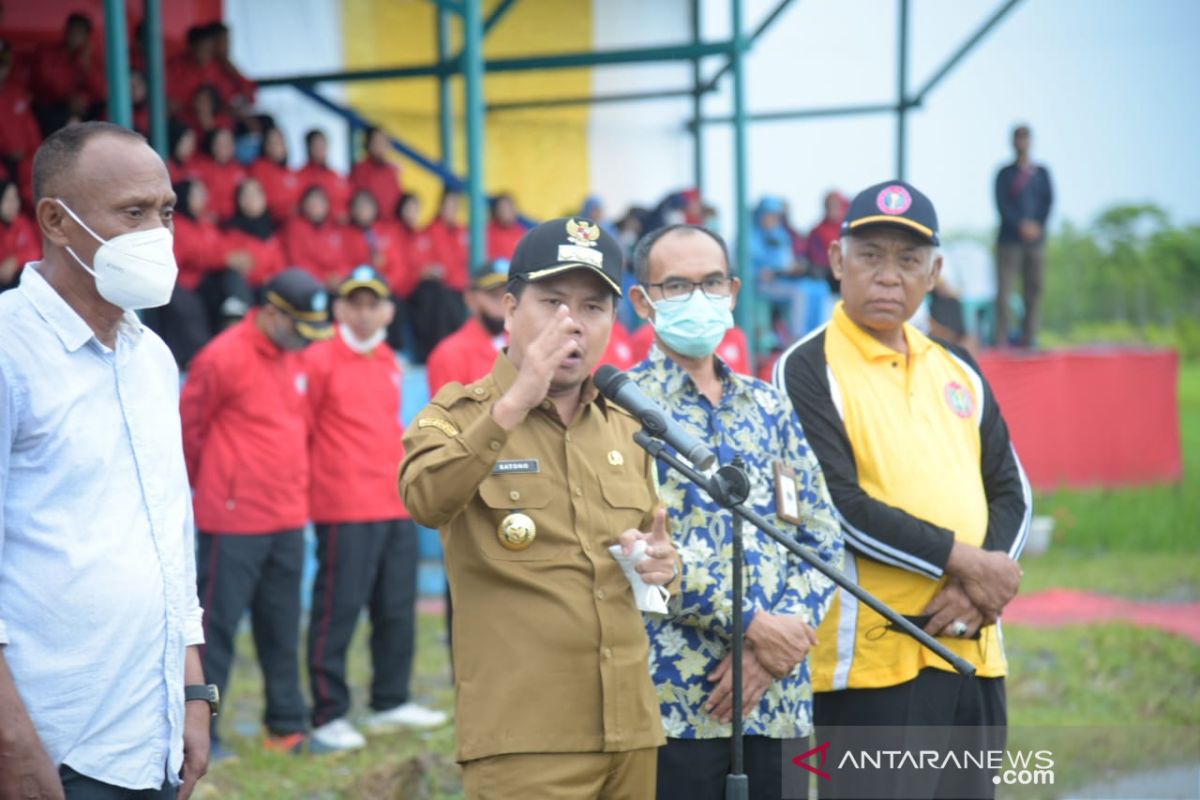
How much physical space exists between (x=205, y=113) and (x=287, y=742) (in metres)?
6.68

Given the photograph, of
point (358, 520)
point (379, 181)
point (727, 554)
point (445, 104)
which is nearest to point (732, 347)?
point (358, 520)

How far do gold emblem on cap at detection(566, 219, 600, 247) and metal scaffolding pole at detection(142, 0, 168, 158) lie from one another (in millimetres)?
7880

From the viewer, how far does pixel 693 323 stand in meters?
3.75

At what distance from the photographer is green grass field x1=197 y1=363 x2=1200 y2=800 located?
18.9ft

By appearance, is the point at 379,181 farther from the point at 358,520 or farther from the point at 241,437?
the point at 241,437

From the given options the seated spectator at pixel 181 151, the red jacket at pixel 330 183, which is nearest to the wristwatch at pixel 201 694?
the seated spectator at pixel 181 151

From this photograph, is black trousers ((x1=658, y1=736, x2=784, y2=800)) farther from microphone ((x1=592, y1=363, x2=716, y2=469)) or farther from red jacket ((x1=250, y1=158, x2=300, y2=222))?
red jacket ((x1=250, y1=158, x2=300, y2=222))

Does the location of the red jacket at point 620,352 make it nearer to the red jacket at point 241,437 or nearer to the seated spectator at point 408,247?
the red jacket at point 241,437

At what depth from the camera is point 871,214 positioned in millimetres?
4105

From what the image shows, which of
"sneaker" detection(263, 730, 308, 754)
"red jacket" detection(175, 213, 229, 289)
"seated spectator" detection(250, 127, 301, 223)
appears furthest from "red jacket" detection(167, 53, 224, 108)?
"sneaker" detection(263, 730, 308, 754)

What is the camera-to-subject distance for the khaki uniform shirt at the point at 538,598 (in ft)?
9.71

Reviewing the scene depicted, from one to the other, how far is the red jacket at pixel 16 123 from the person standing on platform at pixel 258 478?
4.63 meters

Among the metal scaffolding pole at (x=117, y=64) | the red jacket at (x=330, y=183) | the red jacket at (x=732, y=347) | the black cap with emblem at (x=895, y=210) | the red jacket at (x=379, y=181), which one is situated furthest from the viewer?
the red jacket at (x=379, y=181)

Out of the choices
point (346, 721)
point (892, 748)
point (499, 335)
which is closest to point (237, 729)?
point (346, 721)
